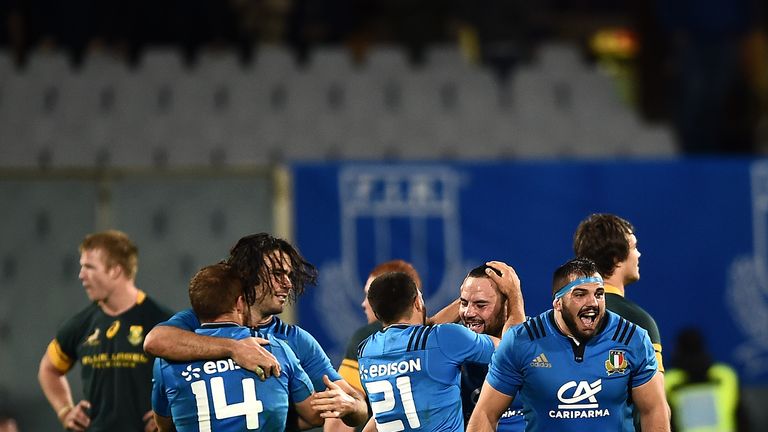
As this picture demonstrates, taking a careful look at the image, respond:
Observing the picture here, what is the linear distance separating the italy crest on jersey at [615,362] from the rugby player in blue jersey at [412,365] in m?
0.51

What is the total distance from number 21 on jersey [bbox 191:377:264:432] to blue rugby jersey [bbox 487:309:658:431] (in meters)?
0.94

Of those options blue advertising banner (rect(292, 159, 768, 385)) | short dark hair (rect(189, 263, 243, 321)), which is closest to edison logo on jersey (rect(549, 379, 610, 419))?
short dark hair (rect(189, 263, 243, 321))

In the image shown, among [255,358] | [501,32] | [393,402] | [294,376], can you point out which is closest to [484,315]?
[393,402]

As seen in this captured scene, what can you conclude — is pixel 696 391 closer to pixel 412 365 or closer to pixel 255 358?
pixel 412 365

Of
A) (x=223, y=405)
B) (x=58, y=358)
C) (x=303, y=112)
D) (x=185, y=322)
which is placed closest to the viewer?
(x=223, y=405)

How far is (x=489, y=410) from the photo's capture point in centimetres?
444

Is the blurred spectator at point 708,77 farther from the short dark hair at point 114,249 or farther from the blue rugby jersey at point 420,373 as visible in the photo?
the blue rugby jersey at point 420,373

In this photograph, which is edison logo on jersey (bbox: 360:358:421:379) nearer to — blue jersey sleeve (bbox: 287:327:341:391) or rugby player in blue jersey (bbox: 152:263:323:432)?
blue jersey sleeve (bbox: 287:327:341:391)

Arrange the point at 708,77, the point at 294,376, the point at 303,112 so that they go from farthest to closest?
the point at 708,77 < the point at 303,112 < the point at 294,376

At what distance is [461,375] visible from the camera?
192 inches

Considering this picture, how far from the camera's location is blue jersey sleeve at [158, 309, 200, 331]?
14.6ft

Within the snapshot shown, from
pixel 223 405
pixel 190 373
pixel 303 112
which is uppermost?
pixel 303 112

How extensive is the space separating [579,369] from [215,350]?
4.48 feet

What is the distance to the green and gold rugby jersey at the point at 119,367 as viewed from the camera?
588 centimetres
